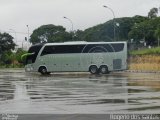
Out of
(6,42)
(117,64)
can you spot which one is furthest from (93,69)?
(6,42)

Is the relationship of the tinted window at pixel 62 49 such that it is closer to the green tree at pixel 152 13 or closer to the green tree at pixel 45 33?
the green tree at pixel 45 33

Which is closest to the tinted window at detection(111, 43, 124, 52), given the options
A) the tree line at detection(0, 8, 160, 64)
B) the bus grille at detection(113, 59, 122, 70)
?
the bus grille at detection(113, 59, 122, 70)

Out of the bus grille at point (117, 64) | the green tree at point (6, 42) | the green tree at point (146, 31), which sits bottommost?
the bus grille at point (117, 64)

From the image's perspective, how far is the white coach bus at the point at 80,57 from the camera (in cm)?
4497

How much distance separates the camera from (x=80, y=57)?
1815 inches

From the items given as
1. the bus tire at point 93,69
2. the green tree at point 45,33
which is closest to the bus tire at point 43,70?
the bus tire at point 93,69

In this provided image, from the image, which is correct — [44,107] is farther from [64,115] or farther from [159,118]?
[159,118]

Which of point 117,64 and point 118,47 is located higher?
point 118,47

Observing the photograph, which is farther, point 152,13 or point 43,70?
point 152,13

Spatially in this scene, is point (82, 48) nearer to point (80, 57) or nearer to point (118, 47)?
point (80, 57)

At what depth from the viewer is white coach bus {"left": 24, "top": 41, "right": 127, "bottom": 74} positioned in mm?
44969

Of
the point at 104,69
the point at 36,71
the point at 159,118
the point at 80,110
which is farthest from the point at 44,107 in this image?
the point at 36,71

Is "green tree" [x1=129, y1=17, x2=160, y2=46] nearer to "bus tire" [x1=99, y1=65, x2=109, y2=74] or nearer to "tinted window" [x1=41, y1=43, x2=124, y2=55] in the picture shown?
"tinted window" [x1=41, y1=43, x2=124, y2=55]

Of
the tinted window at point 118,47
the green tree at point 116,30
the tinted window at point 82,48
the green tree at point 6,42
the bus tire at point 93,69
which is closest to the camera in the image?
the tinted window at point 118,47
